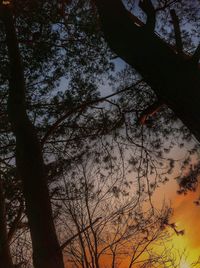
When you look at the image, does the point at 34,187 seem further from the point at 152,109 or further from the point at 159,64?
the point at 159,64

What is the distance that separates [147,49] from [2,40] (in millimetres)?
5657

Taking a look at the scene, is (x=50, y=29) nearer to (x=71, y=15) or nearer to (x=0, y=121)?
(x=71, y=15)

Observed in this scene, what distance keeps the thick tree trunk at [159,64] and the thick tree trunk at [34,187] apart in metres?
1.99

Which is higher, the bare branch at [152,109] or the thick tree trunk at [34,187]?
the thick tree trunk at [34,187]

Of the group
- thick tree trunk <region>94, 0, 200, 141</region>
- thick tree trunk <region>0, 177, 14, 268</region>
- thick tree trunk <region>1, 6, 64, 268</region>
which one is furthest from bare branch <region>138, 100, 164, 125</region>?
thick tree trunk <region>0, 177, 14, 268</region>

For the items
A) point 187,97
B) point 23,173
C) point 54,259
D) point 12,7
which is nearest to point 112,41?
point 187,97

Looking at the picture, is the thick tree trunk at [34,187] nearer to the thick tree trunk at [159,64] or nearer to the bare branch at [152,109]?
the bare branch at [152,109]

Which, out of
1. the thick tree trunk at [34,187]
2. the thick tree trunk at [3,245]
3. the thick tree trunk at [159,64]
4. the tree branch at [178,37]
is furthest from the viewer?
the thick tree trunk at [3,245]

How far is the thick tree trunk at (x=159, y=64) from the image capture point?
2811mm

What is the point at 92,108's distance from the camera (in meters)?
8.79

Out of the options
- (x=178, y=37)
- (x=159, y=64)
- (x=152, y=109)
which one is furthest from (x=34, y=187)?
(x=178, y=37)

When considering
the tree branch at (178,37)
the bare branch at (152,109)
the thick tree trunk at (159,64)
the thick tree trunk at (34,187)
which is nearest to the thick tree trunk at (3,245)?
the thick tree trunk at (34,187)

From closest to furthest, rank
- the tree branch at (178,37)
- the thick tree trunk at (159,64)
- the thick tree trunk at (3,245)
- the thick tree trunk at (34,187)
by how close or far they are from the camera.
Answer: the thick tree trunk at (159,64) < the tree branch at (178,37) < the thick tree trunk at (34,187) < the thick tree trunk at (3,245)

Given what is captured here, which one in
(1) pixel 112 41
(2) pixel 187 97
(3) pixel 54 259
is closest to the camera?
(2) pixel 187 97
